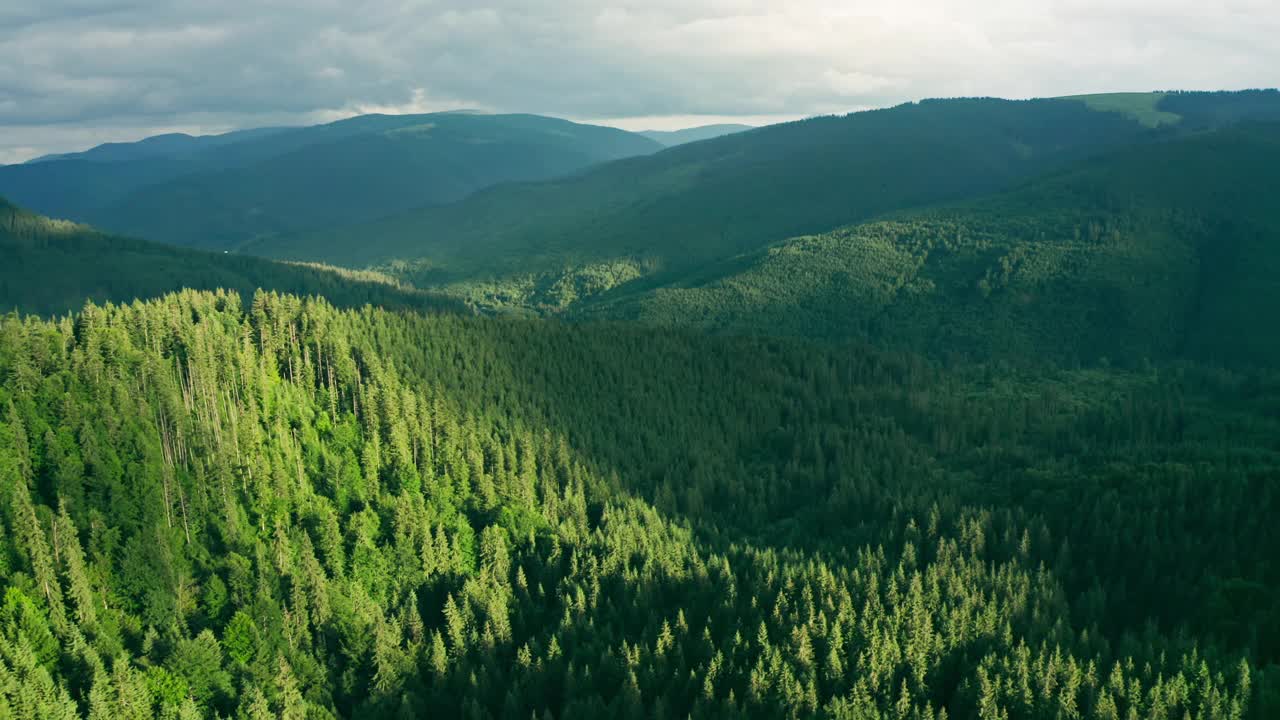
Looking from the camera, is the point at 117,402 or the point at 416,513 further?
the point at 416,513

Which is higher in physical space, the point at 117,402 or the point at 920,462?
the point at 117,402

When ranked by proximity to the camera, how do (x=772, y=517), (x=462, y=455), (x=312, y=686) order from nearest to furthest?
1. (x=312, y=686)
2. (x=462, y=455)
3. (x=772, y=517)

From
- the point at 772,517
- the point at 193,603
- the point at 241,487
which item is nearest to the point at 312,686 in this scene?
the point at 193,603

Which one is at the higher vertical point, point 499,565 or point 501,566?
point 499,565

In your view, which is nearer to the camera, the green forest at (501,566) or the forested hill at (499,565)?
the green forest at (501,566)

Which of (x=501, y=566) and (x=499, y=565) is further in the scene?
(x=501, y=566)

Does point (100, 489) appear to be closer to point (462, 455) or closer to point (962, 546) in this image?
point (462, 455)

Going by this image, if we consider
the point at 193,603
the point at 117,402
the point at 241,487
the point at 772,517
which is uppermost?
the point at 117,402

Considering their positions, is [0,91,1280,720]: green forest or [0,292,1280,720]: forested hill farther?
[0,292,1280,720]: forested hill
